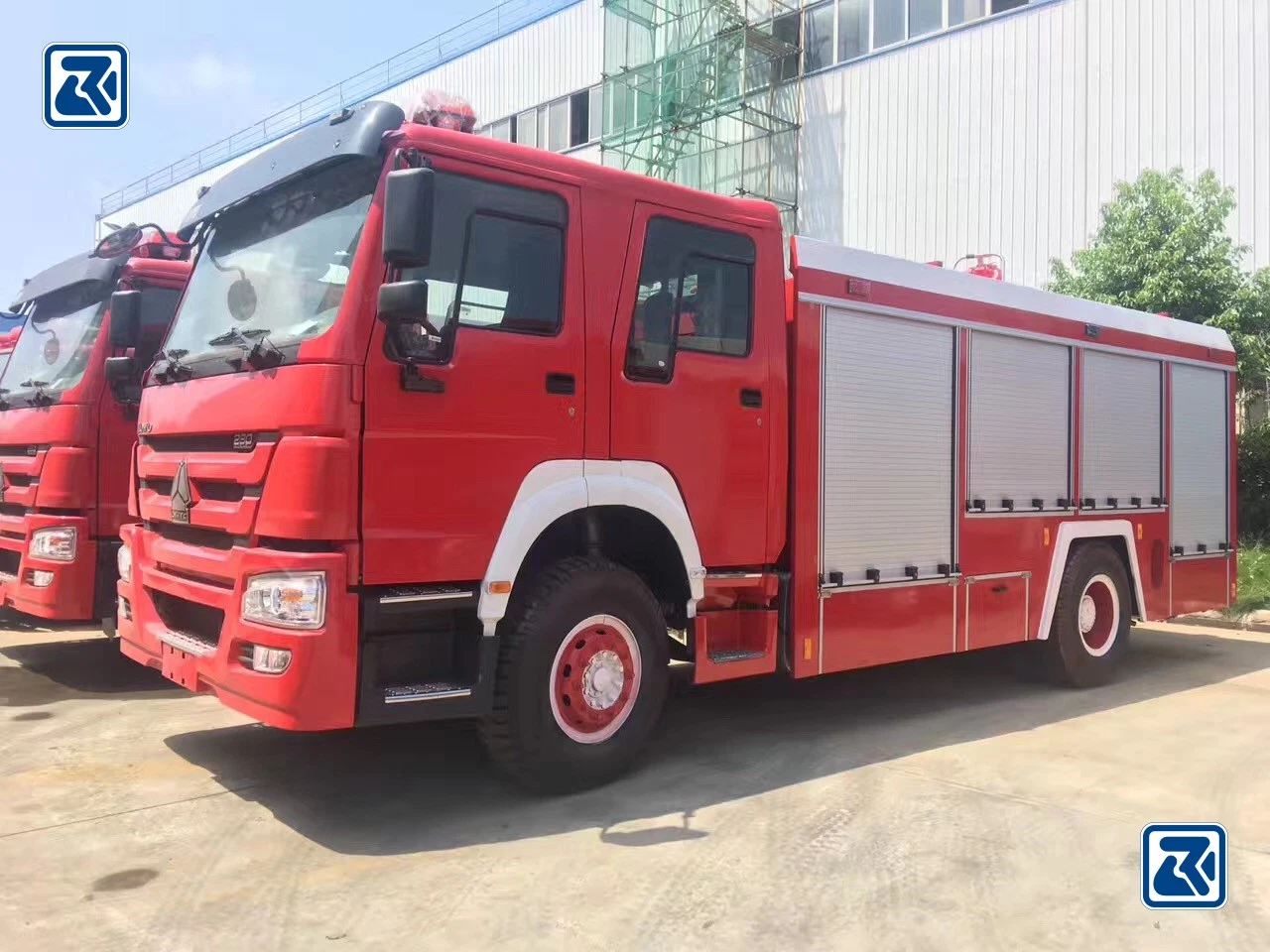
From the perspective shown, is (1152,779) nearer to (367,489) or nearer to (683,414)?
(683,414)

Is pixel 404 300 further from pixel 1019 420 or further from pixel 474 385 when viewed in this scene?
pixel 1019 420

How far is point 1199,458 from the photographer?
29.6 ft

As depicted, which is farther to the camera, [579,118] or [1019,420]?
[579,118]

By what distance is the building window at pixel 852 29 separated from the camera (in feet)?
61.0

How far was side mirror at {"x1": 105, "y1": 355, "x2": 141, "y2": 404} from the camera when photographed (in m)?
6.38

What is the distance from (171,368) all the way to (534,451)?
1.97 metres

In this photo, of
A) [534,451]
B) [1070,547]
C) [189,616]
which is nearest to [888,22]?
[1070,547]

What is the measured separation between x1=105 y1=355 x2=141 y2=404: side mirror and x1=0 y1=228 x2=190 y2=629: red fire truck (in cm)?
1

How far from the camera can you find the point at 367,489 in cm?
425

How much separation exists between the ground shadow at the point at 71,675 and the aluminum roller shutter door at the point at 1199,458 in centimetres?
809

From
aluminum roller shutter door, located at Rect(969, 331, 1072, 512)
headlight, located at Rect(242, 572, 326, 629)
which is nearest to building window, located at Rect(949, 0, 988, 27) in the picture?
aluminum roller shutter door, located at Rect(969, 331, 1072, 512)

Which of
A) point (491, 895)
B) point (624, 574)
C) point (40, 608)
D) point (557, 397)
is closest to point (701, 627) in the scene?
point (624, 574)

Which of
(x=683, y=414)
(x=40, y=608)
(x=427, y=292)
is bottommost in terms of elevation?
(x=40, y=608)

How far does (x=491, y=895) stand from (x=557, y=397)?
7.10ft
